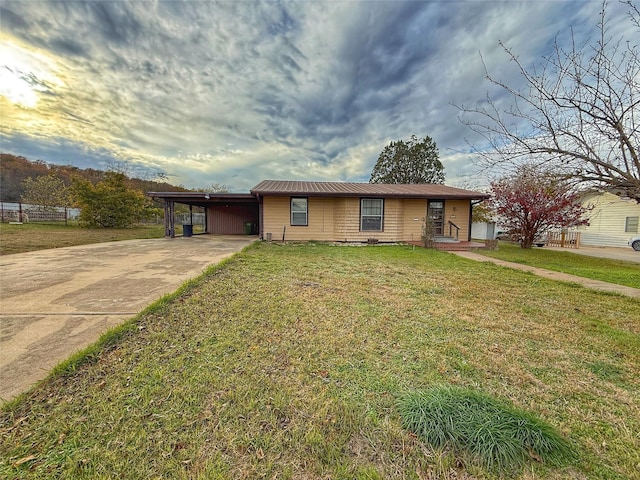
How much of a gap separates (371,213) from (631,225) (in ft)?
53.0

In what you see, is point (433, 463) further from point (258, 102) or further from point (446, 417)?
point (258, 102)

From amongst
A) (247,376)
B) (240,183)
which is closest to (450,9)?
(247,376)

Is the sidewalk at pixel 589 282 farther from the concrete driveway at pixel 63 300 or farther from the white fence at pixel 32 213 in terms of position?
the white fence at pixel 32 213

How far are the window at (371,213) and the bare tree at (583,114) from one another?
27.2 feet

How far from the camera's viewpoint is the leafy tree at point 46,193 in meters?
25.9

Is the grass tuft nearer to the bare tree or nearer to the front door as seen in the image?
the bare tree

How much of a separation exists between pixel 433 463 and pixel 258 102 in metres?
15.2

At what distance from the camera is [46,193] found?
85.8ft

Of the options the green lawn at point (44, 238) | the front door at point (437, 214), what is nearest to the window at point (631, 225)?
the front door at point (437, 214)

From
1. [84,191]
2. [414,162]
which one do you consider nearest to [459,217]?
[414,162]

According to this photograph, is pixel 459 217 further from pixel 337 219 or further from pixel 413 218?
pixel 337 219

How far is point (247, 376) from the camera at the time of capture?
202 cm

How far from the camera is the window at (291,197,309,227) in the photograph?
11727mm

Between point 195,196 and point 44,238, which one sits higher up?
point 195,196
